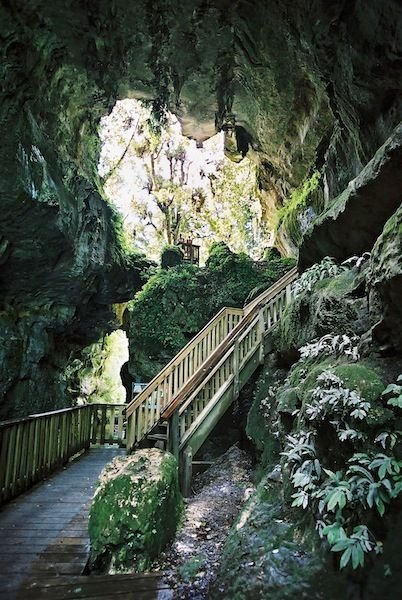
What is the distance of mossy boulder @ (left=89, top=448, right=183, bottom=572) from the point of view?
4.04 m

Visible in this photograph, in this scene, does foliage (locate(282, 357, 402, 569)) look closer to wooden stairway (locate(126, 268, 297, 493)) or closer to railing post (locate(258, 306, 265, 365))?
wooden stairway (locate(126, 268, 297, 493))

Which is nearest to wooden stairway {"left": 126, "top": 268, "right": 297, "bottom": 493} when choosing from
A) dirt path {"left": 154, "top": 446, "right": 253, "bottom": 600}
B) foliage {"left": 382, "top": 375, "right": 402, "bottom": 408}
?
dirt path {"left": 154, "top": 446, "right": 253, "bottom": 600}

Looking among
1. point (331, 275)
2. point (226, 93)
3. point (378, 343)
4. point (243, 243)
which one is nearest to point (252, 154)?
point (226, 93)

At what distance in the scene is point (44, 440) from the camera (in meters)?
7.22

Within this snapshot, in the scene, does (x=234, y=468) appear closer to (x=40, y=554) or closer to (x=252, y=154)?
(x=40, y=554)

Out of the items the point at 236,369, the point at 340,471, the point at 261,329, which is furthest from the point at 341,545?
the point at 261,329

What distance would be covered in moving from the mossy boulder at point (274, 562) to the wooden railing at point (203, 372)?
2.80 meters

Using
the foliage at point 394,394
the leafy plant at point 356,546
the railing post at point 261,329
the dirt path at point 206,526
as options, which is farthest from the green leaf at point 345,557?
the railing post at point 261,329

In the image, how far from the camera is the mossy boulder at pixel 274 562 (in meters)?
2.86

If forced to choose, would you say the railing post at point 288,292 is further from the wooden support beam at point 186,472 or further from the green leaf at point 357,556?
the green leaf at point 357,556

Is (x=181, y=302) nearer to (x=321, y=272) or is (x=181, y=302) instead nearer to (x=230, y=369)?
(x=230, y=369)

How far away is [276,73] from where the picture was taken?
905 centimetres

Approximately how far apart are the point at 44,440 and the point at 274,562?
5390 millimetres

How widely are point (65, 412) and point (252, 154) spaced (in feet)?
37.8
